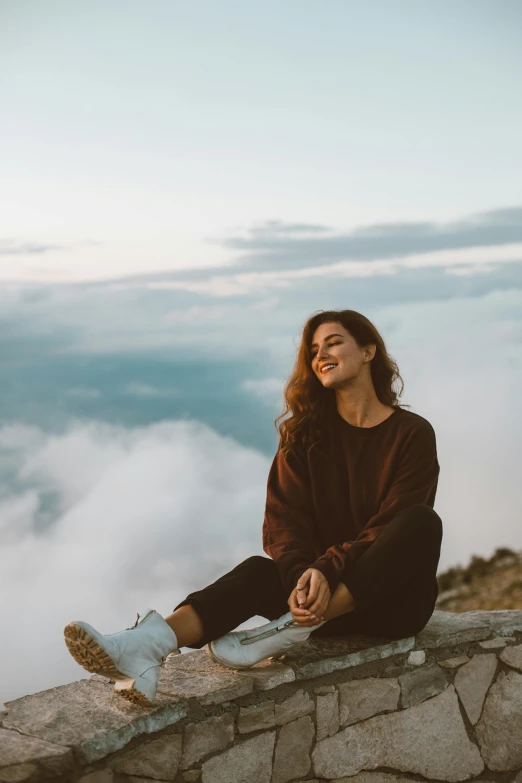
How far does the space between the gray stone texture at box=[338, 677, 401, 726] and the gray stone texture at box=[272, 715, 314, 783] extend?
140 millimetres

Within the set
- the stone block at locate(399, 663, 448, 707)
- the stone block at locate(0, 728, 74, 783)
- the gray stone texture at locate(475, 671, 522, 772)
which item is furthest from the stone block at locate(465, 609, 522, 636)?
the stone block at locate(0, 728, 74, 783)

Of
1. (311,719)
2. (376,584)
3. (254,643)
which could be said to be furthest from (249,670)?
(376,584)

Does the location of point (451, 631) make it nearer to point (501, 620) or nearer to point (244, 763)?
point (501, 620)

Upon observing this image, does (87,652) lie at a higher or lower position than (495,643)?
higher

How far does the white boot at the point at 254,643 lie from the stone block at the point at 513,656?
864 mm

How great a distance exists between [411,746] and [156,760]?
983mm

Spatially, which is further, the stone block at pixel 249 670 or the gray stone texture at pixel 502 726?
the gray stone texture at pixel 502 726

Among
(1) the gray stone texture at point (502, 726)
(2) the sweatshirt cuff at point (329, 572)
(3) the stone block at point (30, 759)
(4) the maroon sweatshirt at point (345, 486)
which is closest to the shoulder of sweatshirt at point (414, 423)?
(4) the maroon sweatshirt at point (345, 486)

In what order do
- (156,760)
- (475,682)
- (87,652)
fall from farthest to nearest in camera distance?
1. (475,682)
2. (156,760)
3. (87,652)

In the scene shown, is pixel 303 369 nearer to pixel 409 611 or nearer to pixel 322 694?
pixel 409 611

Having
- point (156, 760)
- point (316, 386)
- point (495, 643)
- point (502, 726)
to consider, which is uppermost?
point (316, 386)

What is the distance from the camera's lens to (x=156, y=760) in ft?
8.13

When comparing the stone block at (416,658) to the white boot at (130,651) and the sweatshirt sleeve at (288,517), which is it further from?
the white boot at (130,651)

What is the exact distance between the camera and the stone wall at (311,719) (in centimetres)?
242
